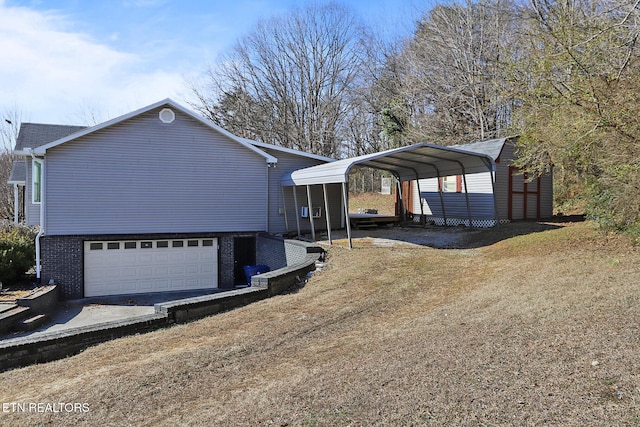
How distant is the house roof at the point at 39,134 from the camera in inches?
710

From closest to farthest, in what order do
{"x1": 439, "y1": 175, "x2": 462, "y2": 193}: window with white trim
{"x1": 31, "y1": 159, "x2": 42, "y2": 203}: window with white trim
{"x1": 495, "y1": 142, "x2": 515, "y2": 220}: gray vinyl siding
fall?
1. {"x1": 31, "y1": 159, "x2": 42, "y2": 203}: window with white trim
2. {"x1": 495, "y1": 142, "x2": 515, "y2": 220}: gray vinyl siding
3. {"x1": 439, "y1": 175, "x2": 462, "y2": 193}: window with white trim

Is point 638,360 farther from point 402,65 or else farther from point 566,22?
point 402,65

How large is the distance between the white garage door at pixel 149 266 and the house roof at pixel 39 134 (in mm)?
6028

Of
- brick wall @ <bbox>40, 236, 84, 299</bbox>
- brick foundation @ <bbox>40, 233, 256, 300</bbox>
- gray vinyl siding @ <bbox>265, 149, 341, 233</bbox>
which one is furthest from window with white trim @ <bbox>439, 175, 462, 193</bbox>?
brick wall @ <bbox>40, 236, 84, 299</bbox>

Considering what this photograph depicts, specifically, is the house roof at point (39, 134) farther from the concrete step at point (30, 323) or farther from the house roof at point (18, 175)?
the concrete step at point (30, 323)

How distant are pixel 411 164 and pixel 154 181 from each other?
31.6 feet

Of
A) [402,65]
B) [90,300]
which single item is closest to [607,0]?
[90,300]

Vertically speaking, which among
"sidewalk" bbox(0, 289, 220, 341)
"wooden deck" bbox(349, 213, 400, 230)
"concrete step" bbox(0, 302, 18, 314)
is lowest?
"sidewalk" bbox(0, 289, 220, 341)

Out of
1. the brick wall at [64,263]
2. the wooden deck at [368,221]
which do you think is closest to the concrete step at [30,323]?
the brick wall at [64,263]

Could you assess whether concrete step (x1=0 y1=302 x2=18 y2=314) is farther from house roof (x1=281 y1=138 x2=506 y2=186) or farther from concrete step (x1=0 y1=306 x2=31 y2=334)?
house roof (x1=281 y1=138 x2=506 y2=186)

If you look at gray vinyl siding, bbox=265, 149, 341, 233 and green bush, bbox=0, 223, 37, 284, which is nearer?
green bush, bbox=0, 223, 37, 284

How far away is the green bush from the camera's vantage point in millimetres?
14430

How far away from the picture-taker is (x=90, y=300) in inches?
578

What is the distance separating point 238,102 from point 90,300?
82.6ft
